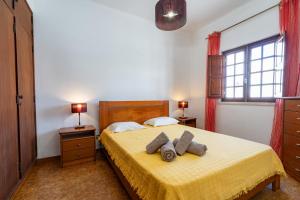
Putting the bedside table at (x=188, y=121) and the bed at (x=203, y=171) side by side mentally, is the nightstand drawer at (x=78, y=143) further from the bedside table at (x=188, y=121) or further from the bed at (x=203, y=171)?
the bedside table at (x=188, y=121)

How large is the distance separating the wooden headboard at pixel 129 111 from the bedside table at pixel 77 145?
37 centimetres

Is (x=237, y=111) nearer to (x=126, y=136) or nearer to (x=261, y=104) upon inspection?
(x=261, y=104)

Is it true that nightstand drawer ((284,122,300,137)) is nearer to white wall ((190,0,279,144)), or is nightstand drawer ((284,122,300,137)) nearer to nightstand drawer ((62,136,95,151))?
white wall ((190,0,279,144))

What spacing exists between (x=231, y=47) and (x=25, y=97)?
391cm

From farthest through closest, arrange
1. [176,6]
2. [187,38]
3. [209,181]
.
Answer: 1. [187,38]
2. [176,6]
3. [209,181]

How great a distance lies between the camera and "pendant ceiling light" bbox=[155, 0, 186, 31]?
1663 mm

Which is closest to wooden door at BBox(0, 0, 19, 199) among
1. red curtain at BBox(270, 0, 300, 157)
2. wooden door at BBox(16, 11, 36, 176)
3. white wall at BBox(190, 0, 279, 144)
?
wooden door at BBox(16, 11, 36, 176)

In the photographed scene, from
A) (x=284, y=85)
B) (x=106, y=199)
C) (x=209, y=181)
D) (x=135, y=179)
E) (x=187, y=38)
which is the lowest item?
(x=106, y=199)

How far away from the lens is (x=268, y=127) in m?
2.65

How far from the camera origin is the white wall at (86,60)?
260 centimetres

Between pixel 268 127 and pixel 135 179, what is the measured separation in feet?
8.44

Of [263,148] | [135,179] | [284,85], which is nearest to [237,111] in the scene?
[284,85]

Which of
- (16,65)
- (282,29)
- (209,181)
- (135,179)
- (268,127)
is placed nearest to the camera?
(209,181)

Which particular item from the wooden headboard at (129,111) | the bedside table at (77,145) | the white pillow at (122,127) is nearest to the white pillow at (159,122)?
the wooden headboard at (129,111)
